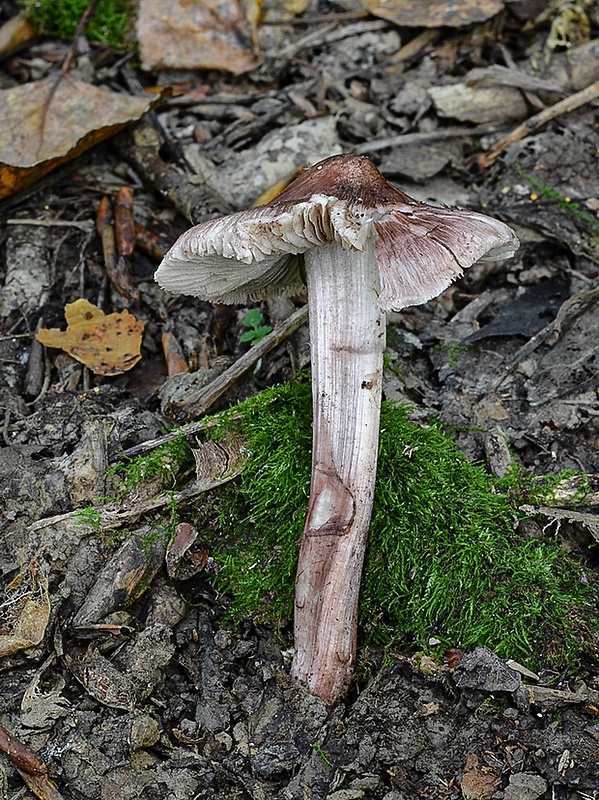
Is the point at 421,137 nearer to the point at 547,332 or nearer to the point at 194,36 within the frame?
the point at 547,332

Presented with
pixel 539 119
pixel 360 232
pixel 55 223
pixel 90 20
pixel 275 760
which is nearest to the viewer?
pixel 360 232

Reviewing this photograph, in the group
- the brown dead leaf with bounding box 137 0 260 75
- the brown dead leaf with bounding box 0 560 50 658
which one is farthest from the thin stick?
the brown dead leaf with bounding box 137 0 260 75

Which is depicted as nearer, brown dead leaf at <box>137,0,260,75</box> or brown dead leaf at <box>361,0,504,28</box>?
brown dead leaf at <box>361,0,504,28</box>

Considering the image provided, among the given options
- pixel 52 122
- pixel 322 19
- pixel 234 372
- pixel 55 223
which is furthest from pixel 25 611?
pixel 322 19

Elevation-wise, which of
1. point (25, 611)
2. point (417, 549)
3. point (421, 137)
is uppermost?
point (421, 137)

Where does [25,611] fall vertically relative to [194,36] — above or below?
below

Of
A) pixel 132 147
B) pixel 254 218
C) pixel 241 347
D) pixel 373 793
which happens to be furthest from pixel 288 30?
pixel 373 793

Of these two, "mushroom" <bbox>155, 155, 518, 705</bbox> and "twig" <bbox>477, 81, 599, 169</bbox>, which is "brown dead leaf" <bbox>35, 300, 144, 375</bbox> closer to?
"mushroom" <bbox>155, 155, 518, 705</bbox>
